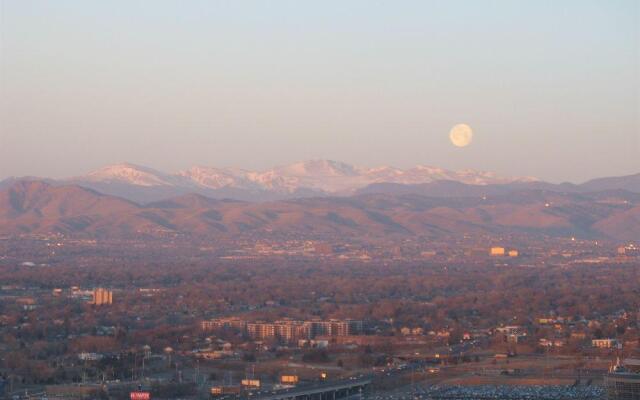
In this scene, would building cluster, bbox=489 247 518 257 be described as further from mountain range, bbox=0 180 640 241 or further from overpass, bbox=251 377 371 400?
overpass, bbox=251 377 371 400

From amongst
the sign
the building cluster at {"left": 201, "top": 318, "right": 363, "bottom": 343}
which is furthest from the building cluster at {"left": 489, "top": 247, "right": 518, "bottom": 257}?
the sign

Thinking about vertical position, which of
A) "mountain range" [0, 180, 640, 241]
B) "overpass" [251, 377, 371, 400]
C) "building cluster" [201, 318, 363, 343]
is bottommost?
"overpass" [251, 377, 371, 400]

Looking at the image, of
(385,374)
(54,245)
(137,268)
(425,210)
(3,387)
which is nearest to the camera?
(3,387)

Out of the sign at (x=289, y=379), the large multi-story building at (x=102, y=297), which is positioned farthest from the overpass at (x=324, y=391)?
the large multi-story building at (x=102, y=297)

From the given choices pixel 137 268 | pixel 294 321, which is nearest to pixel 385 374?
pixel 294 321

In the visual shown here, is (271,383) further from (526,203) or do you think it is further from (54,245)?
(526,203)

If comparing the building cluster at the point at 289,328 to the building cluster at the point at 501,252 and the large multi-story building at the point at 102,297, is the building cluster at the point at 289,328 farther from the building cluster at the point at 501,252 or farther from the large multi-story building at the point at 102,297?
the building cluster at the point at 501,252
